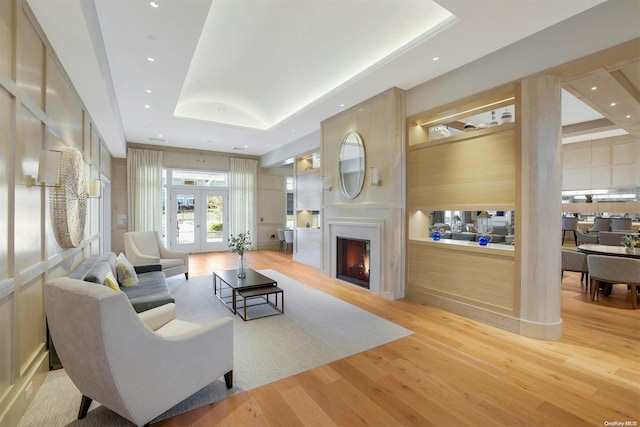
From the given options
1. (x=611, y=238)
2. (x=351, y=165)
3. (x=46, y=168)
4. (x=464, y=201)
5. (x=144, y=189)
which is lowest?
(x=611, y=238)

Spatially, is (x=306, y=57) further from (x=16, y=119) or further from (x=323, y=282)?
(x=323, y=282)

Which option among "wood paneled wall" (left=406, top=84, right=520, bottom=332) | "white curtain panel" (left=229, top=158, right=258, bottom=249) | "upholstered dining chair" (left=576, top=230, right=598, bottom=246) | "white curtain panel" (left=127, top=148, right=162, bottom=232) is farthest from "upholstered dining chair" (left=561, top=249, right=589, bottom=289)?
"white curtain panel" (left=127, top=148, right=162, bottom=232)

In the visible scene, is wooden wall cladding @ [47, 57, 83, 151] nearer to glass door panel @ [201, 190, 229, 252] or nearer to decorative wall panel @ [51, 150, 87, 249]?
decorative wall panel @ [51, 150, 87, 249]

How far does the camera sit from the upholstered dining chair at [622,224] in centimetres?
769

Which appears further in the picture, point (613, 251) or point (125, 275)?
point (613, 251)

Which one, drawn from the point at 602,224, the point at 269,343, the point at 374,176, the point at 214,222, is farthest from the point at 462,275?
the point at 214,222

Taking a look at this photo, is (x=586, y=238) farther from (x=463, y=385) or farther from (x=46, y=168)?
(x=46, y=168)

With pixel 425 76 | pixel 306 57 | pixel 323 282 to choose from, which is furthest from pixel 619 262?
pixel 306 57

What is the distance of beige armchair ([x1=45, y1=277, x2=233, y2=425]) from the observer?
1.53 metres

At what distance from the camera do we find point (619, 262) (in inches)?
161

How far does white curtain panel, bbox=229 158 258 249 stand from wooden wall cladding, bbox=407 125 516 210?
21.5ft

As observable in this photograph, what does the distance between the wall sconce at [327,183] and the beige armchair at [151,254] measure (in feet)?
10.4

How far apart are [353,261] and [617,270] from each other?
3.91 m

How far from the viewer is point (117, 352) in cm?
156
